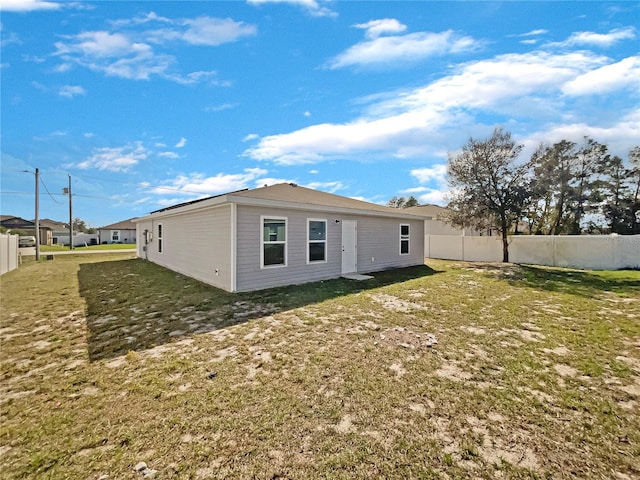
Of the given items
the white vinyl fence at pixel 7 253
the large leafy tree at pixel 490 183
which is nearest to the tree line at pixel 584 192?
the large leafy tree at pixel 490 183

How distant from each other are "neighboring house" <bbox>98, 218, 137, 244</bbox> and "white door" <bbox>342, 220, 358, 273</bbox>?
40540mm

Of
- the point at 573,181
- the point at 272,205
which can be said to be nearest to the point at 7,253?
the point at 272,205

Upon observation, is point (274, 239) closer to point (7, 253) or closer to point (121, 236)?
point (7, 253)

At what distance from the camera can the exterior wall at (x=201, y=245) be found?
290 inches

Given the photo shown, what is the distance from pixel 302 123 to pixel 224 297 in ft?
35.4

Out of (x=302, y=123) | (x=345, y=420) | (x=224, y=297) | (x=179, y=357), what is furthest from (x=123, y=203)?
(x=345, y=420)

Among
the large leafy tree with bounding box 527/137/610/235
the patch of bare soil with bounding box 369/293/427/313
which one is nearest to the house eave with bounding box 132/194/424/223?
the patch of bare soil with bounding box 369/293/427/313

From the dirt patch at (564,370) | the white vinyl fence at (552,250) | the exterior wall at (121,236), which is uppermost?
the exterior wall at (121,236)

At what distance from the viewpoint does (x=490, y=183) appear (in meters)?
14.2

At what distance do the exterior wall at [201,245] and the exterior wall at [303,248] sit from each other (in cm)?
38

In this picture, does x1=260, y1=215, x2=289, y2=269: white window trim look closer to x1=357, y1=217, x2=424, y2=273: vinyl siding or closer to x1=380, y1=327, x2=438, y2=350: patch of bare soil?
x1=357, y1=217, x2=424, y2=273: vinyl siding

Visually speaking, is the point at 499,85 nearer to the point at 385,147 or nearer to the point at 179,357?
the point at 385,147

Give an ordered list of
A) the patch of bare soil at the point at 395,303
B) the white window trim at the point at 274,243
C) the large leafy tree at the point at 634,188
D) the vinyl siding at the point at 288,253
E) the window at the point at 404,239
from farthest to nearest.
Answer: the large leafy tree at the point at 634,188
the window at the point at 404,239
the white window trim at the point at 274,243
the vinyl siding at the point at 288,253
the patch of bare soil at the point at 395,303

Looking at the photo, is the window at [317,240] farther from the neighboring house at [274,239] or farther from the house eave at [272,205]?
the house eave at [272,205]
